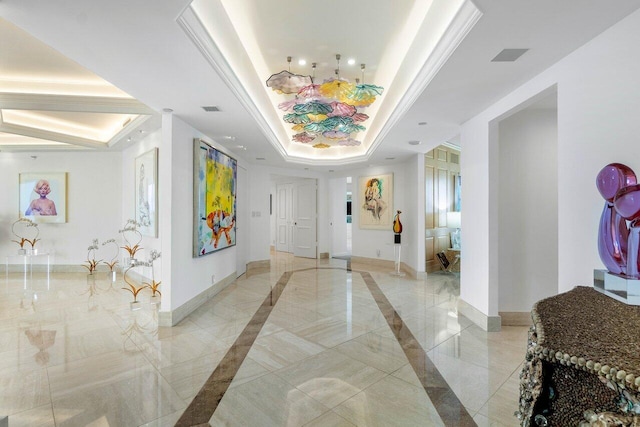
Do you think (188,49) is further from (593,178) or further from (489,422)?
(489,422)

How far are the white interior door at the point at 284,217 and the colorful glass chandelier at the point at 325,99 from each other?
5639 mm

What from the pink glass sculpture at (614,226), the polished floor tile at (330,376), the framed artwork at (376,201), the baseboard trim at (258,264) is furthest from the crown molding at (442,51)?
the baseboard trim at (258,264)

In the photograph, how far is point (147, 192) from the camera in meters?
5.36

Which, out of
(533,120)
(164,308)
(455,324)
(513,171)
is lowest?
(455,324)

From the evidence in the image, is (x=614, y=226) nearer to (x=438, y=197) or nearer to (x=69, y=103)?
(x=69, y=103)

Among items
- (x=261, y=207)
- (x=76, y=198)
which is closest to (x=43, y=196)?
(x=76, y=198)

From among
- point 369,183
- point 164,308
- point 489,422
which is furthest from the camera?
point 369,183

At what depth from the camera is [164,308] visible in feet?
12.6

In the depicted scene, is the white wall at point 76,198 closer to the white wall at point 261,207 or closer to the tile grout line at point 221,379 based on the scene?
the white wall at point 261,207

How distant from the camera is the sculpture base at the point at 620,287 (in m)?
1.24

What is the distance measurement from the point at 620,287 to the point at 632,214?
13.1 inches

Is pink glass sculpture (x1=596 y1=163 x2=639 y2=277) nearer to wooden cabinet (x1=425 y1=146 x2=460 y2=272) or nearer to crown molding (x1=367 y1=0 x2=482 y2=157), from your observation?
crown molding (x1=367 y1=0 x2=482 y2=157)

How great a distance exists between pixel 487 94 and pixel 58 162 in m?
8.93

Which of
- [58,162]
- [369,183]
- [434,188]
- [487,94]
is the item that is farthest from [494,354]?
[58,162]
